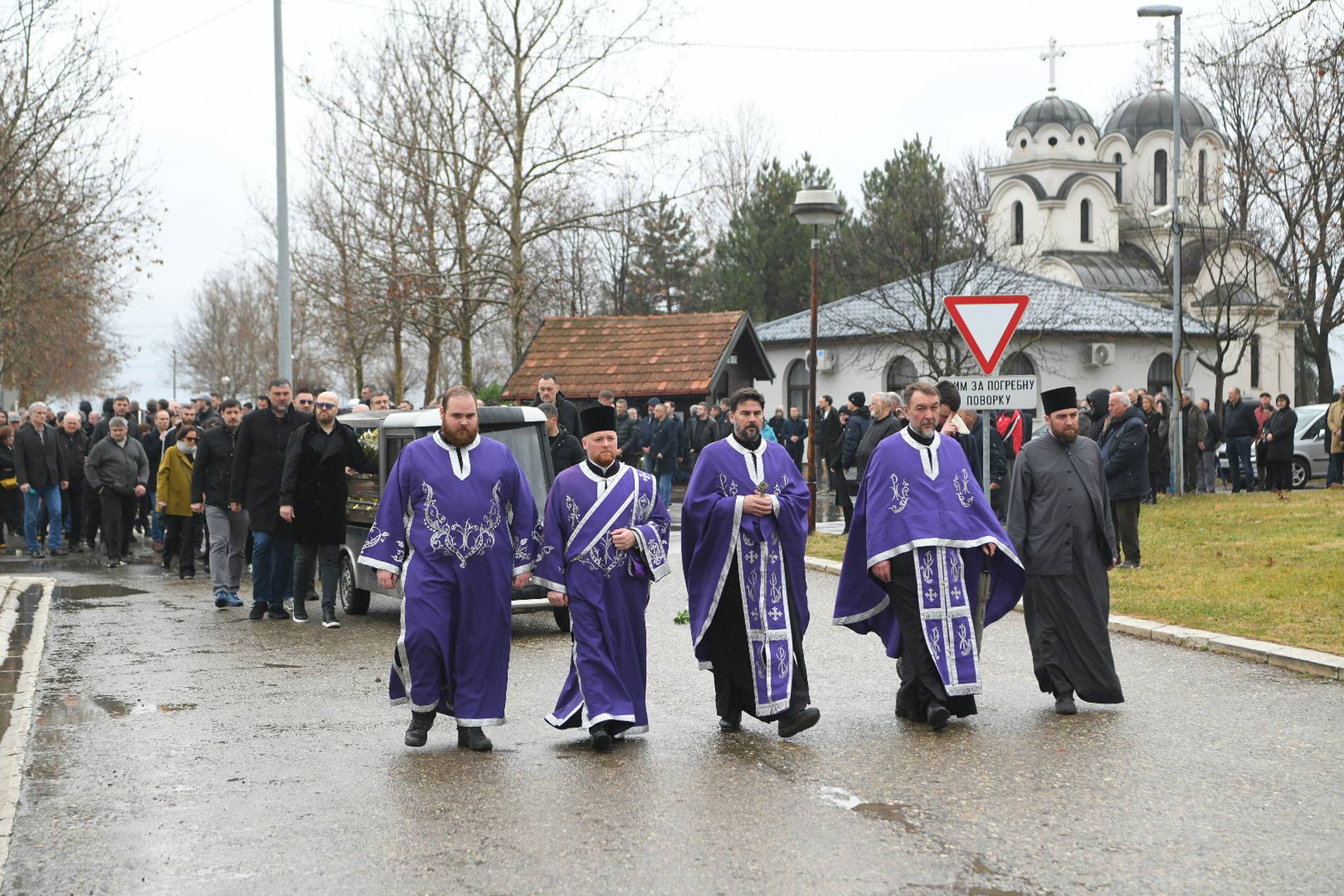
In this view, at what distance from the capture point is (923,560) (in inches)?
327

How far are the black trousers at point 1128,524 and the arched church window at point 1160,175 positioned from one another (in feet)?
201

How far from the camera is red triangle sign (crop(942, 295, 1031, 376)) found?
→ 12930 millimetres

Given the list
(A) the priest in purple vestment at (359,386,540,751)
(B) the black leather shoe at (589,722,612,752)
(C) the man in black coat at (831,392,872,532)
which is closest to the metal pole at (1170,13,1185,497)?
(C) the man in black coat at (831,392,872,532)

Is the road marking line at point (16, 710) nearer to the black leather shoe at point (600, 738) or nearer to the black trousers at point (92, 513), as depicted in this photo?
the black leather shoe at point (600, 738)

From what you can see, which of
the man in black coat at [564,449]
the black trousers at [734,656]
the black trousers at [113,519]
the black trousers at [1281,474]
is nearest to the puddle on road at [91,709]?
the black trousers at [734,656]

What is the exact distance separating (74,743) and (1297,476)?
1068 inches

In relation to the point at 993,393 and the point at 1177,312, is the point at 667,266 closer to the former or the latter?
the point at 1177,312

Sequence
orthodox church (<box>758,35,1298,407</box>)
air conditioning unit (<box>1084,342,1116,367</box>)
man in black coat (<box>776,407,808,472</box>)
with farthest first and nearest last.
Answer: air conditioning unit (<box>1084,342,1116,367</box>)
orthodox church (<box>758,35,1298,407</box>)
man in black coat (<box>776,407,808,472</box>)

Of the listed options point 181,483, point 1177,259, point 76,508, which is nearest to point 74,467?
point 76,508

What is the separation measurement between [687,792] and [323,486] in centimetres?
676

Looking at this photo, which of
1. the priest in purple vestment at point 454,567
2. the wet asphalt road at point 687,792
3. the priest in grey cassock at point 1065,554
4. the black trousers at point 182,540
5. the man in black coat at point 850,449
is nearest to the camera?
the wet asphalt road at point 687,792

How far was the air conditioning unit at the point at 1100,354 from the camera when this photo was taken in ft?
162

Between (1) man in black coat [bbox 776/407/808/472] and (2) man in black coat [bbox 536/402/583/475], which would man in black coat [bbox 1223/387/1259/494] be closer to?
(1) man in black coat [bbox 776/407/808/472]

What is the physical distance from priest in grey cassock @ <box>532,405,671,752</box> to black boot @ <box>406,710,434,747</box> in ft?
2.00
